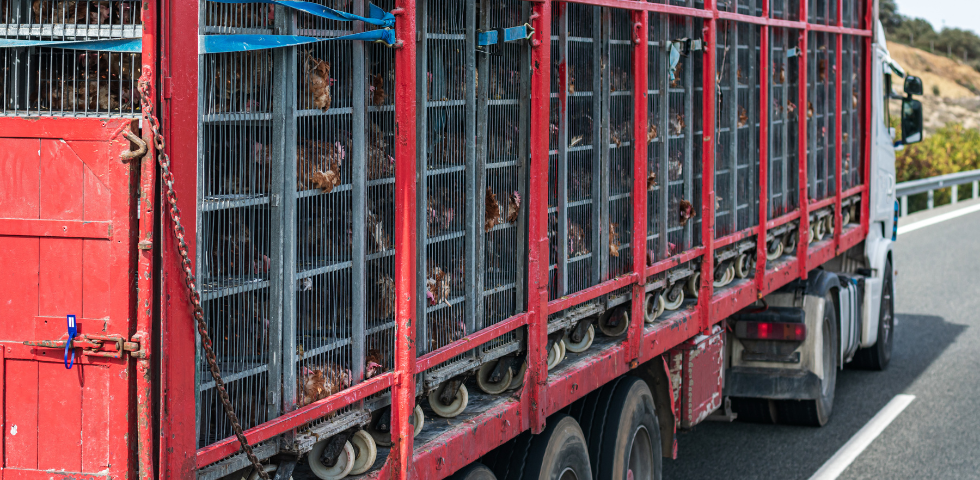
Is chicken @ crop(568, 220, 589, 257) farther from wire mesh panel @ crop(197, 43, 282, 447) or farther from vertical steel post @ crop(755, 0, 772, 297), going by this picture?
vertical steel post @ crop(755, 0, 772, 297)

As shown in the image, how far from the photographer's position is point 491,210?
4484 millimetres

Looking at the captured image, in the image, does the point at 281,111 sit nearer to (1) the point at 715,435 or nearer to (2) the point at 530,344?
(2) the point at 530,344

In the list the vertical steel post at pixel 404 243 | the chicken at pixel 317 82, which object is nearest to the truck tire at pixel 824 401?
the vertical steel post at pixel 404 243

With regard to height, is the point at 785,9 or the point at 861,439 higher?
the point at 785,9

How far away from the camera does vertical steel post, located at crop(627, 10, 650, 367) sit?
230 inches

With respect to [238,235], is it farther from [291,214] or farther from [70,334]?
[70,334]

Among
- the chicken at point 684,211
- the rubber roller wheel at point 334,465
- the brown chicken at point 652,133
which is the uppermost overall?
the brown chicken at point 652,133

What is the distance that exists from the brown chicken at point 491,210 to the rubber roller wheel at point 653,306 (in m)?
1.92

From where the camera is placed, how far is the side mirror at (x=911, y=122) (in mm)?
11590

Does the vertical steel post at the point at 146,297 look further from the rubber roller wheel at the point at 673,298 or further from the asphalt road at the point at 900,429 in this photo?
the asphalt road at the point at 900,429

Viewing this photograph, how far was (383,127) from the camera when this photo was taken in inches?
148

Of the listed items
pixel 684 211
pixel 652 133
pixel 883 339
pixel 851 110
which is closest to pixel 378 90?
pixel 652 133

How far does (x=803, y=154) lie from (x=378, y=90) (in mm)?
5782

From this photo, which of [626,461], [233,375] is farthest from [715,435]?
[233,375]
